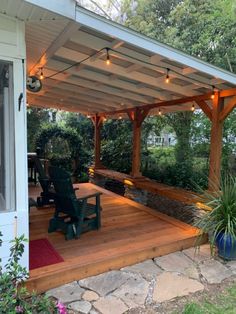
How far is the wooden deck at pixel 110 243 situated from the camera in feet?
9.22

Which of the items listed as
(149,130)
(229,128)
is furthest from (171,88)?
(149,130)

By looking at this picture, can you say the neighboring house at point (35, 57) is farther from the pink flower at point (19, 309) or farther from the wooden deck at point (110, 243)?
the pink flower at point (19, 309)

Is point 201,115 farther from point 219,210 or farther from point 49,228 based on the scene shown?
point 49,228

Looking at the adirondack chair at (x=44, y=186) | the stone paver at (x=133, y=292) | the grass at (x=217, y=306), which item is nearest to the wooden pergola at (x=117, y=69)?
the adirondack chair at (x=44, y=186)

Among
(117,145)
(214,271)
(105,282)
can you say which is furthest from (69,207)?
(117,145)

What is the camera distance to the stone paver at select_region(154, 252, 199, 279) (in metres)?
3.15

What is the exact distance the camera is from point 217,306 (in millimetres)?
2566

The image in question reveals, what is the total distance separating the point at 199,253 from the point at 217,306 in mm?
1098

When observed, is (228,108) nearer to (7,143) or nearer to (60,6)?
(60,6)

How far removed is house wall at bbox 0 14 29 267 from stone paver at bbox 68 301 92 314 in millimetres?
752

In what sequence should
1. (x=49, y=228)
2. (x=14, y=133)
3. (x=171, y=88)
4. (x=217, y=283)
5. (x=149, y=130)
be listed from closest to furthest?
1. (x=14, y=133)
2. (x=217, y=283)
3. (x=49, y=228)
4. (x=171, y=88)
5. (x=149, y=130)

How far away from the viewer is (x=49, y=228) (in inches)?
153

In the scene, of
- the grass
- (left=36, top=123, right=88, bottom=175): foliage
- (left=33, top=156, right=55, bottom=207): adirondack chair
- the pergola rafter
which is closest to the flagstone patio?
the grass

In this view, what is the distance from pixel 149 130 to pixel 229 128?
3164 millimetres
